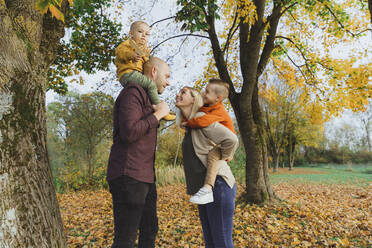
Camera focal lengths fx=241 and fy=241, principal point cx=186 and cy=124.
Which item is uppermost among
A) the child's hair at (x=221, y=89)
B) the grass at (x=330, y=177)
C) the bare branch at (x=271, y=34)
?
the bare branch at (x=271, y=34)

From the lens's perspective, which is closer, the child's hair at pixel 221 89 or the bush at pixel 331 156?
the child's hair at pixel 221 89

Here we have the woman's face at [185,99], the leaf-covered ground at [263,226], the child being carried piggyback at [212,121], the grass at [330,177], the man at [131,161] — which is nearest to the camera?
the man at [131,161]

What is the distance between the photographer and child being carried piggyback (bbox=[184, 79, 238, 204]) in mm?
1755

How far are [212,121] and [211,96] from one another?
10.5 inches

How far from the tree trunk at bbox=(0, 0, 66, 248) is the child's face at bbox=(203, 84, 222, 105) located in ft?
5.15

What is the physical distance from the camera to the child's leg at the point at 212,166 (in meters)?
1.81

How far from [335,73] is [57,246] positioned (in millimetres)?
8656

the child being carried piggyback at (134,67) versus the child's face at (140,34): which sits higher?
the child's face at (140,34)

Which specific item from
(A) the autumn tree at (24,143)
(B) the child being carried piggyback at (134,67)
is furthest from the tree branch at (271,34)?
(A) the autumn tree at (24,143)

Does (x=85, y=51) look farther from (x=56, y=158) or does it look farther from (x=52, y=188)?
(x=56, y=158)

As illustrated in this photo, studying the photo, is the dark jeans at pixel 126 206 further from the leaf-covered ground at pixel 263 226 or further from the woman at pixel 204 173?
the leaf-covered ground at pixel 263 226

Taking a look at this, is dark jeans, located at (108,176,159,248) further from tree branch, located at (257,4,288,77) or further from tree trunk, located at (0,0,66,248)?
tree branch, located at (257,4,288,77)

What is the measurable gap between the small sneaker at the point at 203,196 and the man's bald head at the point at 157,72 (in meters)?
0.85

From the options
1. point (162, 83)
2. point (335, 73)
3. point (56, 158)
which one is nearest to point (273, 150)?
point (335, 73)
